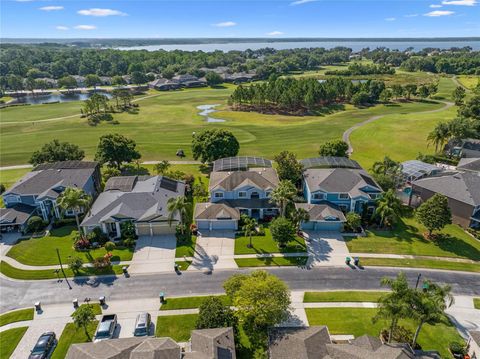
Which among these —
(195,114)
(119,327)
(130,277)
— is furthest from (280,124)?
(119,327)

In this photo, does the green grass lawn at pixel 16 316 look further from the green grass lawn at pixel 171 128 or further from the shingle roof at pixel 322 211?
the green grass lawn at pixel 171 128

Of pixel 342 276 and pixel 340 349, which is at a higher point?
pixel 340 349

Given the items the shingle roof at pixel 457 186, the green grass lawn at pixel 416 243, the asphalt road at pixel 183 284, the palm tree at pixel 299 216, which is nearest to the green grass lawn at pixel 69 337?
the asphalt road at pixel 183 284

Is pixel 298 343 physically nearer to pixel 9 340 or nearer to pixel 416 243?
pixel 9 340

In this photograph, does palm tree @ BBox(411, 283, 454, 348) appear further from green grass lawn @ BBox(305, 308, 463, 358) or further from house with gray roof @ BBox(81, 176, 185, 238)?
house with gray roof @ BBox(81, 176, 185, 238)

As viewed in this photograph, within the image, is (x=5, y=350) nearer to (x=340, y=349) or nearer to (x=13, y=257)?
(x=13, y=257)

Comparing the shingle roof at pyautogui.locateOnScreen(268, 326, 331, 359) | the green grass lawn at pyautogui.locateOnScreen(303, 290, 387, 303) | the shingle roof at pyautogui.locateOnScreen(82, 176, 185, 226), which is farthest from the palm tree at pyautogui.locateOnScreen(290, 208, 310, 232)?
the shingle roof at pyautogui.locateOnScreen(268, 326, 331, 359)
